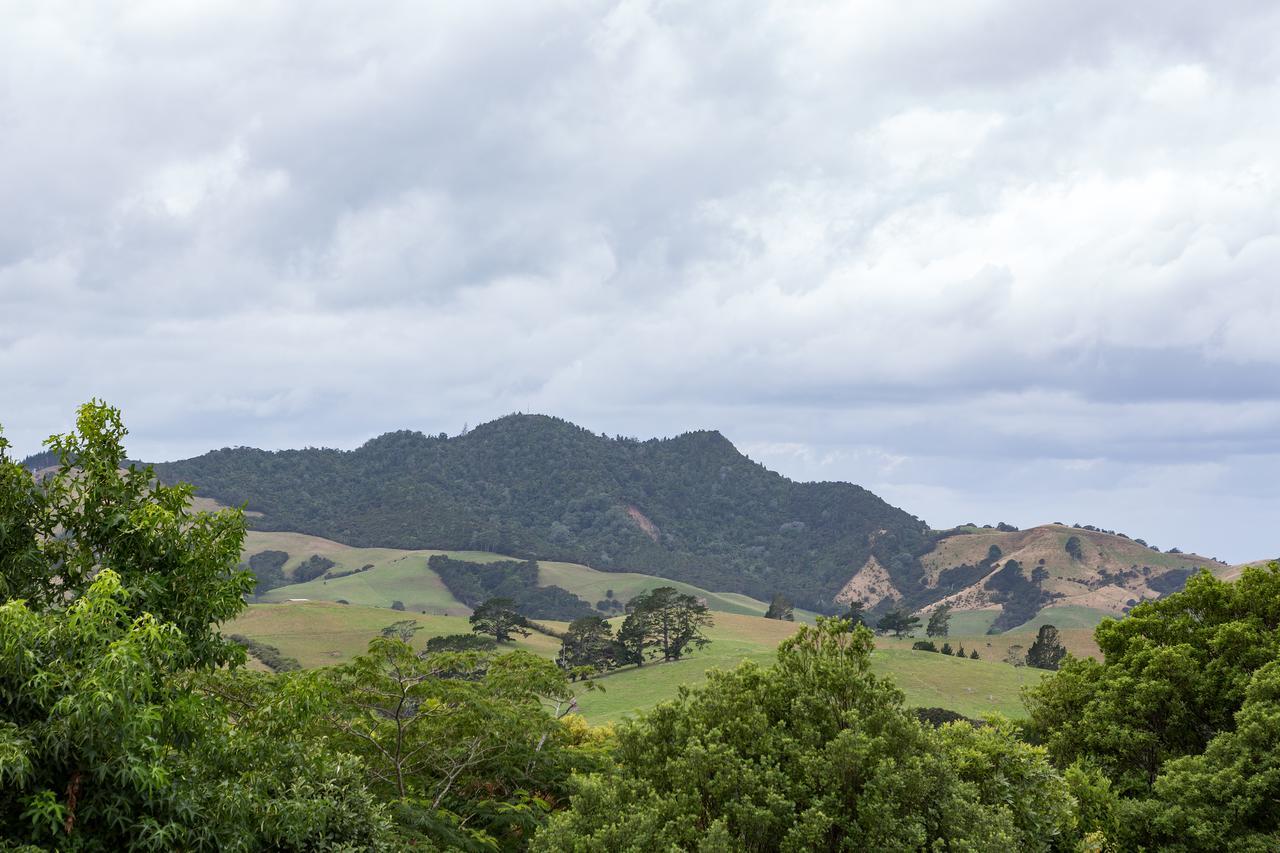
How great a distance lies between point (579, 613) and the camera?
19725 cm

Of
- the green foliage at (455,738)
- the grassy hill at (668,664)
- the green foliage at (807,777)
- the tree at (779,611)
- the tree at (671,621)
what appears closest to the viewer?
the green foliage at (807,777)

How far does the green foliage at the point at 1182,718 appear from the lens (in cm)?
2067

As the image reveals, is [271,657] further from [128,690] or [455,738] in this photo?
[128,690]

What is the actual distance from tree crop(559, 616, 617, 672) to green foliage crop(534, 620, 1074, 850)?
66351 millimetres

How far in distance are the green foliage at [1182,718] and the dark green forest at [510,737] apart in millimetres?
70

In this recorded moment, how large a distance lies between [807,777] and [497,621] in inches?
3232

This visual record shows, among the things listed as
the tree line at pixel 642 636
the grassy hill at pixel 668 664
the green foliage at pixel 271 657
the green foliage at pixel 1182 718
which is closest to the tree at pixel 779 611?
the grassy hill at pixel 668 664

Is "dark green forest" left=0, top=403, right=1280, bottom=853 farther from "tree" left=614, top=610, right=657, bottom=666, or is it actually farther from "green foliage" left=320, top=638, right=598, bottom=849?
"tree" left=614, top=610, right=657, bottom=666

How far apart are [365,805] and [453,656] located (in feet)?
27.4

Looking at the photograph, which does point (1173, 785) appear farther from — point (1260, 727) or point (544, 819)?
point (544, 819)

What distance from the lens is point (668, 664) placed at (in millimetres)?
80500

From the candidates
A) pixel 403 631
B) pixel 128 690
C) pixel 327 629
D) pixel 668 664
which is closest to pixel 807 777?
pixel 128 690

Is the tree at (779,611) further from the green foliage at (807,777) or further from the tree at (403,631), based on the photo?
the green foliage at (807,777)

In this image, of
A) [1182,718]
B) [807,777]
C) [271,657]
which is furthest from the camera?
[271,657]
